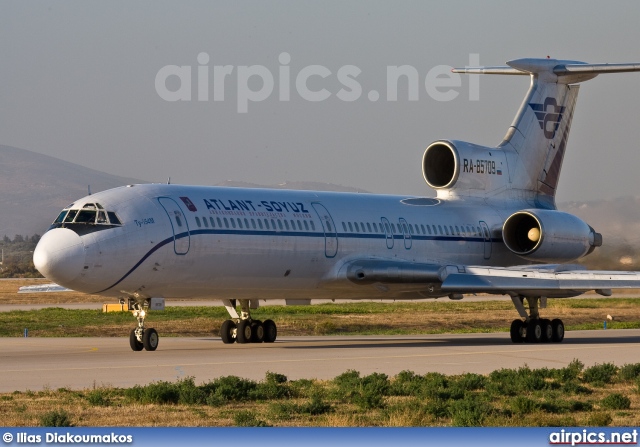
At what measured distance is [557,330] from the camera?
34.7m

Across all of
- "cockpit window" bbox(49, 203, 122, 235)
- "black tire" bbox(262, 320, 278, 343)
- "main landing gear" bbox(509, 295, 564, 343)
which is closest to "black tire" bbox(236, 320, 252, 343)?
"black tire" bbox(262, 320, 278, 343)

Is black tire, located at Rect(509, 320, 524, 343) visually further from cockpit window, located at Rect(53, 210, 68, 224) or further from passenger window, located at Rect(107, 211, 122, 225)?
cockpit window, located at Rect(53, 210, 68, 224)

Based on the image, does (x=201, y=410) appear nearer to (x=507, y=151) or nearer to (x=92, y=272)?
(x=92, y=272)

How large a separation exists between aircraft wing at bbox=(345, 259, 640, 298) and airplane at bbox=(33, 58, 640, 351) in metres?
0.04

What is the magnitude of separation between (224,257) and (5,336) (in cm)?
1282

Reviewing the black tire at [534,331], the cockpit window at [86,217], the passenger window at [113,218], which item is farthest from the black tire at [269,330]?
the black tire at [534,331]

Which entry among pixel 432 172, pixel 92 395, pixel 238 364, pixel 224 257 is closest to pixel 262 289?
pixel 224 257

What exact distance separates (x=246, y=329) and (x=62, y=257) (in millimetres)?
7591

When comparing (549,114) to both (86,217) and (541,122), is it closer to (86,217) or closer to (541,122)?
(541,122)

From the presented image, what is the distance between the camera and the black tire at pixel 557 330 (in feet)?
113

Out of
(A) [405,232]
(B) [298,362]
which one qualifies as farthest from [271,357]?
(A) [405,232]

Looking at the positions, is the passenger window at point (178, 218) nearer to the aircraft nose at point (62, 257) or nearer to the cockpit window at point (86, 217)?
the cockpit window at point (86, 217)

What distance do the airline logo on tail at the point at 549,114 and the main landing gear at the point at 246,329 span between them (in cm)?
1336

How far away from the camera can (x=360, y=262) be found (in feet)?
112
